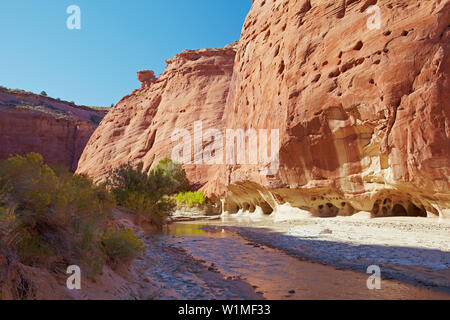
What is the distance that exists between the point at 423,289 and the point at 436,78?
8.79 m

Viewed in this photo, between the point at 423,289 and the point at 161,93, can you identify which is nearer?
the point at 423,289

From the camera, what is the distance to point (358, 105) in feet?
43.0

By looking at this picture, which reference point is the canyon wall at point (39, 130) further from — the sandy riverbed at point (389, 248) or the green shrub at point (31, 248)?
the green shrub at point (31, 248)

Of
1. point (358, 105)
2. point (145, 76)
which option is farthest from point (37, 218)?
point (145, 76)

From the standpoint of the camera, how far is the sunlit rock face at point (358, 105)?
10.8m

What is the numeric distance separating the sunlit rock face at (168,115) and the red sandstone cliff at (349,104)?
20004 mm

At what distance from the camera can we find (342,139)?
47.5ft

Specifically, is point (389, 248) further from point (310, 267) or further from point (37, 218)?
point (37, 218)

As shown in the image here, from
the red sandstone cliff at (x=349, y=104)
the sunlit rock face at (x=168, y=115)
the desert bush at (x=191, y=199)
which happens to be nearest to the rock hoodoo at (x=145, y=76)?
the sunlit rock face at (x=168, y=115)

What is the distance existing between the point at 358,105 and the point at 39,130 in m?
63.4

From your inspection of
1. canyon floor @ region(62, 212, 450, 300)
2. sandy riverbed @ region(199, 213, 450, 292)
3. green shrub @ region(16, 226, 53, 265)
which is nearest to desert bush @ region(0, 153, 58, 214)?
green shrub @ region(16, 226, 53, 265)
